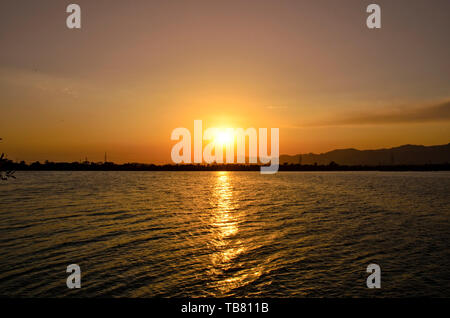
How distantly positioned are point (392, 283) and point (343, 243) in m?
8.62

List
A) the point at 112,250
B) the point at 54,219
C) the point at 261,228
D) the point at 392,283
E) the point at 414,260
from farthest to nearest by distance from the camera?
the point at 54,219 < the point at 261,228 < the point at 112,250 < the point at 414,260 < the point at 392,283

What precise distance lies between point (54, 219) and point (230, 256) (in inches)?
1000

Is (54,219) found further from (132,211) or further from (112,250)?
(112,250)

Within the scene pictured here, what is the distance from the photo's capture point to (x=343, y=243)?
24.9 meters
